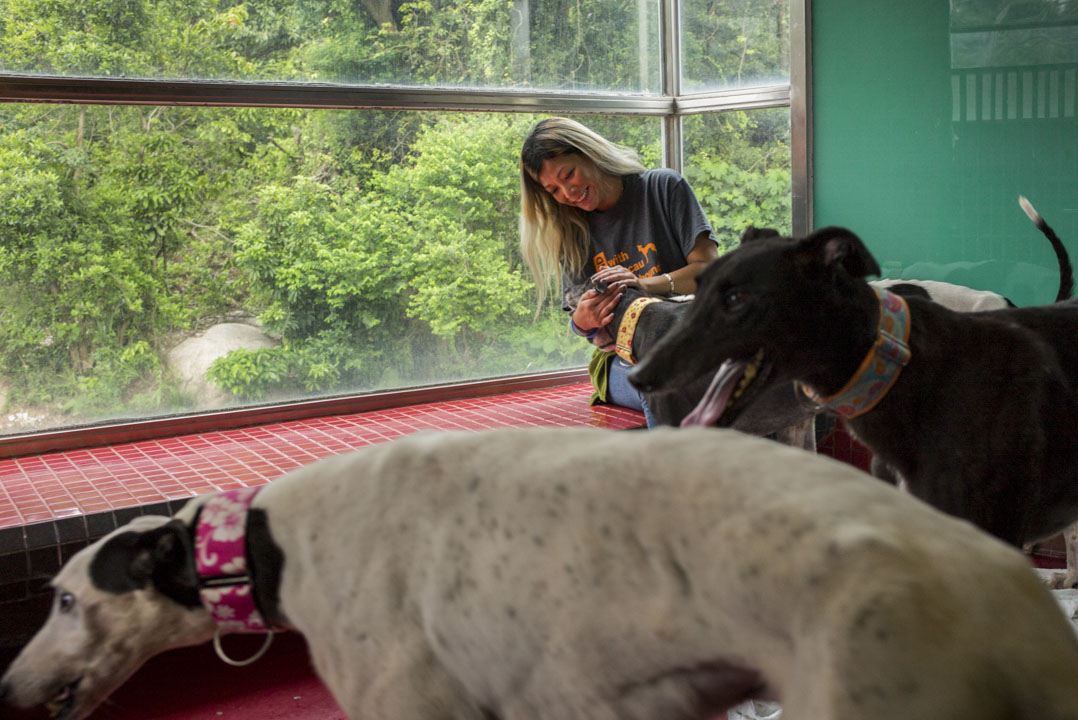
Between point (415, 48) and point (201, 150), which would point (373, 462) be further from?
point (415, 48)

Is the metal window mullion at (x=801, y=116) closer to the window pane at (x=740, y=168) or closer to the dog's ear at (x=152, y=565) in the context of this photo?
the window pane at (x=740, y=168)

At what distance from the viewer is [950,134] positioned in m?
3.75

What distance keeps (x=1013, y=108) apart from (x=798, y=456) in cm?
320

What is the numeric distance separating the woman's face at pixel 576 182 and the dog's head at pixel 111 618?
223 cm

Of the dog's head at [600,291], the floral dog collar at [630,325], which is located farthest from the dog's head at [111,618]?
the dog's head at [600,291]

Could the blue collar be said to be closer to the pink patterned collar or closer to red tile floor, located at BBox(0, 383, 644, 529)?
the pink patterned collar

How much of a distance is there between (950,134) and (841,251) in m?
2.74

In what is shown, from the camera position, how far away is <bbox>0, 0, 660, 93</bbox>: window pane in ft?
12.8

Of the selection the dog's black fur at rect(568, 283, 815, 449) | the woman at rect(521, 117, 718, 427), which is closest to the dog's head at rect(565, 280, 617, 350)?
the dog's black fur at rect(568, 283, 815, 449)

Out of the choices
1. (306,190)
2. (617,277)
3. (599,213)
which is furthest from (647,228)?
(306,190)

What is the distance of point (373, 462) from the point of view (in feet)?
4.34

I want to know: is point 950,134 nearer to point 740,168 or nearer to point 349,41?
point 740,168

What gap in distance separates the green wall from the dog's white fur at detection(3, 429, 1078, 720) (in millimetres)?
3054

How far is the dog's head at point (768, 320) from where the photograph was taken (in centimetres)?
144
